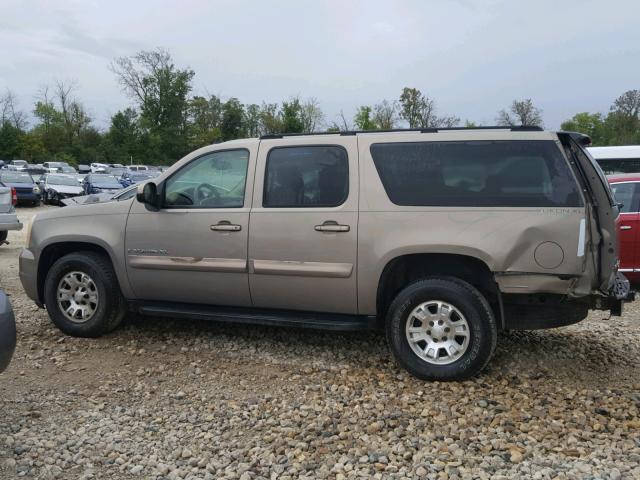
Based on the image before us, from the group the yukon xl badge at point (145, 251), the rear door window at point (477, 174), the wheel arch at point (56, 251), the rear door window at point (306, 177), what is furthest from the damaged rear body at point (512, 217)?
the wheel arch at point (56, 251)

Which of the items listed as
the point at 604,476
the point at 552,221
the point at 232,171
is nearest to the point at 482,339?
the point at 552,221

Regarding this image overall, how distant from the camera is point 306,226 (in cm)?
453

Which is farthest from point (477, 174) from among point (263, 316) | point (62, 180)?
point (62, 180)

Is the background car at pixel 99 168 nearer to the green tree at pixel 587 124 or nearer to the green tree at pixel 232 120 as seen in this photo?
the green tree at pixel 232 120

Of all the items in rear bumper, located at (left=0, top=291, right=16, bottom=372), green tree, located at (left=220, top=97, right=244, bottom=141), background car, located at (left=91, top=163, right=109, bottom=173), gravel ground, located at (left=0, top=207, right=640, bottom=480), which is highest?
green tree, located at (left=220, top=97, right=244, bottom=141)

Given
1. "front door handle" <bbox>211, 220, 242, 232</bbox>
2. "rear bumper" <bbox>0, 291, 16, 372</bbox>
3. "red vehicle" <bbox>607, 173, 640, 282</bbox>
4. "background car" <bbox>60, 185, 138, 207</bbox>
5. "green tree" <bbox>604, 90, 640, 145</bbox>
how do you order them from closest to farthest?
"rear bumper" <bbox>0, 291, 16, 372</bbox>, "front door handle" <bbox>211, 220, 242, 232</bbox>, "background car" <bbox>60, 185, 138, 207</bbox>, "red vehicle" <bbox>607, 173, 640, 282</bbox>, "green tree" <bbox>604, 90, 640, 145</bbox>

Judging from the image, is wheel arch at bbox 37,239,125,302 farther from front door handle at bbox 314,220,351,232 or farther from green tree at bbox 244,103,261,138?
green tree at bbox 244,103,261,138

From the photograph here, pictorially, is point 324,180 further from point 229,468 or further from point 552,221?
point 229,468

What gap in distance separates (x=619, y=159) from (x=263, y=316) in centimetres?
878

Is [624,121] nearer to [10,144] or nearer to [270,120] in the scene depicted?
[270,120]

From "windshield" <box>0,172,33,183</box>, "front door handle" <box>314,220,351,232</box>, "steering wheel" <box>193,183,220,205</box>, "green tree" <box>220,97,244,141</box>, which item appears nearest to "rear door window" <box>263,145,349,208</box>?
"front door handle" <box>314,220,351,232</box>

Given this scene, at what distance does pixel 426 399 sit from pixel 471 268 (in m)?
1.07

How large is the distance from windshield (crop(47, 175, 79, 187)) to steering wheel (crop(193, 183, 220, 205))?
22340mm

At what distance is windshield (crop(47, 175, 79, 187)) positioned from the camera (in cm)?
2481
